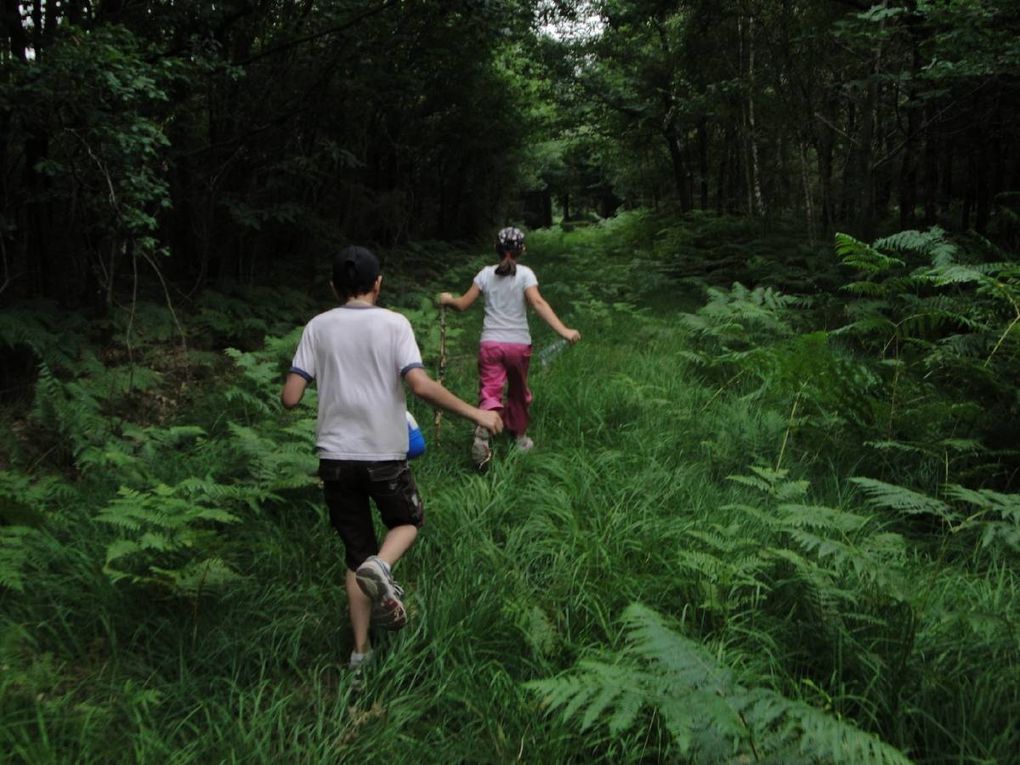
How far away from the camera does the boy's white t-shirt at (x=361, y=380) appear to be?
2.61 m

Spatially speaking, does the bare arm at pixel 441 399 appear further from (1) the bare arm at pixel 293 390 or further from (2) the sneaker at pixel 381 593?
(2) the sneaker at pixel 381 593

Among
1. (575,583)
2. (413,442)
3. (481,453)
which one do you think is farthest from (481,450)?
(575,583)

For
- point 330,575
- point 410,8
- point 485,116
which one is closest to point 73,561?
point 330,575

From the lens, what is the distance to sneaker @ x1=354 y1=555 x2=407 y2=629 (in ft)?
7.90

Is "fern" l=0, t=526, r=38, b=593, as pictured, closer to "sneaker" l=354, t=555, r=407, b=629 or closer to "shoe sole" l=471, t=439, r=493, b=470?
"sneaker" l=354, t=555, r=407, b=629

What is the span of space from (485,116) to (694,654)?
63.2 ft

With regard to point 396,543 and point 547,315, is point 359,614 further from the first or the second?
point 547,315

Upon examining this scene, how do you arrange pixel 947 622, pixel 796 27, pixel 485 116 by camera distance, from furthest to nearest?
pixel 485 116 < pixel 796 27 < pixel 947 622

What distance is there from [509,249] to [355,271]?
80.5 inches

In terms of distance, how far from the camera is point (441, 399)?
2635 mm

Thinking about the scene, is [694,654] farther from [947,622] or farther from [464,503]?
[464,503]

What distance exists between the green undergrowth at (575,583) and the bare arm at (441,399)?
835mm

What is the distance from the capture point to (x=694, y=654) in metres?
A: 1.89

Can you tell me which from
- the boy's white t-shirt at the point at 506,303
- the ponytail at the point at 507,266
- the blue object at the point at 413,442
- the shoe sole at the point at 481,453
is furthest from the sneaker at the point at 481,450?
the blue object at the point at 413,442
